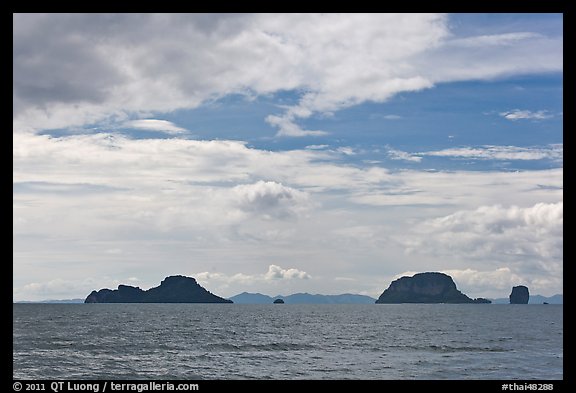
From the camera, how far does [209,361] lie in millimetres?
65812
